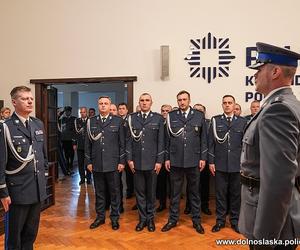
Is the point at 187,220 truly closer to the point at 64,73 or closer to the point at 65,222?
the point at 65,222

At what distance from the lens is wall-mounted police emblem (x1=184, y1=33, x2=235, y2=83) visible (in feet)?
16.8

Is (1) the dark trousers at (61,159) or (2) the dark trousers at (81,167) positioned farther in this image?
(1) the dark trousers at (61,159)

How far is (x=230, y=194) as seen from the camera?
3600mm

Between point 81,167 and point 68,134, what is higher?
point 68,134

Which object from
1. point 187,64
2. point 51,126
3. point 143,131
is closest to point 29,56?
point 51,126

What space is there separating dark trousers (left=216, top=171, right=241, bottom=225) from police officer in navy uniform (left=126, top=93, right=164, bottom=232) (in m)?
0.73

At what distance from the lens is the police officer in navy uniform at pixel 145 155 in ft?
11.6

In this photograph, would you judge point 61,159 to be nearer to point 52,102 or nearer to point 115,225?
point 52,102

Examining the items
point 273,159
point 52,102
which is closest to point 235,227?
point 273,159

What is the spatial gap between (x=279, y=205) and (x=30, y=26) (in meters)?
5.86

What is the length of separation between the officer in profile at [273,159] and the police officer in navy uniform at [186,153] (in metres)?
2.16

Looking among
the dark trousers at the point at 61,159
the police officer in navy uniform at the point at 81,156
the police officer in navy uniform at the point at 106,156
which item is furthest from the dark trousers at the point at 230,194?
the dark trousers at the point at 61,159

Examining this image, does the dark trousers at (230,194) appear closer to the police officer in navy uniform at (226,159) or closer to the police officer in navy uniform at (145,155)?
the police officer in navy uniform at (226,159)

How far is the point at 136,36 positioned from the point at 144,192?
2952 mm
